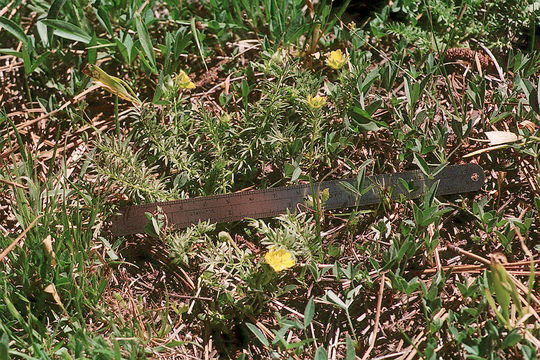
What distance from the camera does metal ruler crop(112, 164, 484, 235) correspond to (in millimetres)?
2564

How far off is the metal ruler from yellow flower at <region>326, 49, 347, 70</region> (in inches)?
22.4

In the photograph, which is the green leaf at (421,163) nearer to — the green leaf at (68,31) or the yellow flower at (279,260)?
the yellow flower at (279,260)

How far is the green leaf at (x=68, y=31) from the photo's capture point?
107 inches

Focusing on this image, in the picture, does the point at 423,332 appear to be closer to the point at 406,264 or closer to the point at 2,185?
the point at 406,264

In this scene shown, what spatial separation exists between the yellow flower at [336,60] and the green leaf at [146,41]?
0.91m

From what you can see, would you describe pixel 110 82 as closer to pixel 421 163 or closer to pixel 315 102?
pixel 315 102

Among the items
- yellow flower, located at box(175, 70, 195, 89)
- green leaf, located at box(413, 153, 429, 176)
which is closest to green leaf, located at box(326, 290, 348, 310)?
green leaf, located at box(413, 153, 429, 176)

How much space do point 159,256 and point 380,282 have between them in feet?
3.39

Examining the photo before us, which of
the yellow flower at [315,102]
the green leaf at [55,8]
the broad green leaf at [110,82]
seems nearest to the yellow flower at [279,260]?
the yellow flower at [315,102]

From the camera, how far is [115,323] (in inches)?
94.3

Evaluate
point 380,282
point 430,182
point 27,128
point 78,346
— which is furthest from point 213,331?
point 27,128

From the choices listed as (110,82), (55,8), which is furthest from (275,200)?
(55,8)

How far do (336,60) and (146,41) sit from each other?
0.98 meters

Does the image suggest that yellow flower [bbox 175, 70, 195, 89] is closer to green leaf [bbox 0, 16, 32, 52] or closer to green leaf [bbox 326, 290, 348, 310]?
green leaf [bbox 0, 16, 32, 52]
